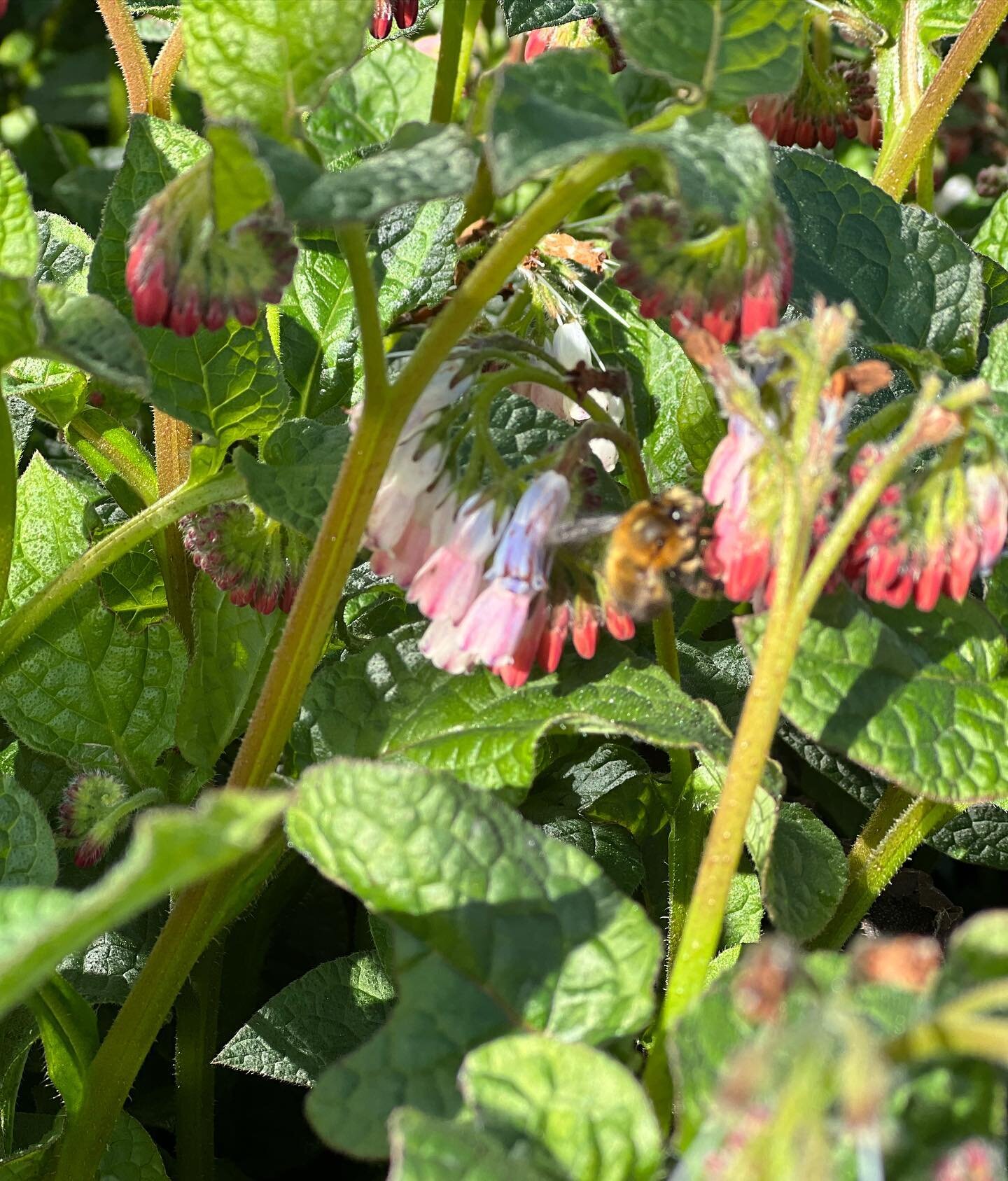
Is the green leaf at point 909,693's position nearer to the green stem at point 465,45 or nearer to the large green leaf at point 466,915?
the large green leaf at point 466,915

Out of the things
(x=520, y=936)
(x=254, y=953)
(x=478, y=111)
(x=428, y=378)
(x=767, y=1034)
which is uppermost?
(x=478, y=111)

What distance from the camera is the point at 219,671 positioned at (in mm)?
1200

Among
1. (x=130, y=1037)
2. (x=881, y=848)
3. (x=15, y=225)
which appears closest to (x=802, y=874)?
(x=881, y=848)

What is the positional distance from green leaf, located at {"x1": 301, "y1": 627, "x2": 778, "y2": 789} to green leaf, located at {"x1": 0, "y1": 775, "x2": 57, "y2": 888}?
0.67 feet

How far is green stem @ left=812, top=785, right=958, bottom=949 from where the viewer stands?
1114 millimetres

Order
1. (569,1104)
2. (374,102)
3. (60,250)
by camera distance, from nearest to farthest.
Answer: (569,1104), (60,250), (374,102)

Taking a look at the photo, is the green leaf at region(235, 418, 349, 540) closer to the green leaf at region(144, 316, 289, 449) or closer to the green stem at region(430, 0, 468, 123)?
the green leaf at region(144, 316, 289, 449)

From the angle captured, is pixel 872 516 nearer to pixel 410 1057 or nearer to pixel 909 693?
pixel 909 693

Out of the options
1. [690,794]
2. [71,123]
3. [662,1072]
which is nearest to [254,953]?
[690,794]

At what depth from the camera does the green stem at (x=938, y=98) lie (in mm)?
1283

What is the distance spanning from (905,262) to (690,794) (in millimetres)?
450

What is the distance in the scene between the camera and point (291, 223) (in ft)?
2.73

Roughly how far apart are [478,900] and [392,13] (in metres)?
0.87

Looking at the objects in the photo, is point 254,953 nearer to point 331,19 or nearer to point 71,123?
point 331,19
